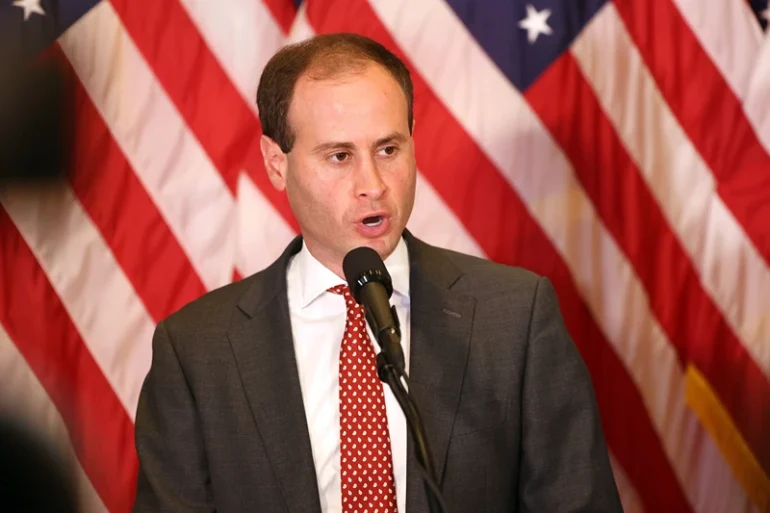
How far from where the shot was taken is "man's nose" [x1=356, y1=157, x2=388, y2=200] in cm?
187

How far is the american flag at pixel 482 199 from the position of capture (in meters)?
2.67

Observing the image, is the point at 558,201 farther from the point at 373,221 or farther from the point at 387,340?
the point at 387,340

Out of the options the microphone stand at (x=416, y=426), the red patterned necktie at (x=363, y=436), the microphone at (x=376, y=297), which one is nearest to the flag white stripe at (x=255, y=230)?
the red patterned necktie at (x=363, y=436)

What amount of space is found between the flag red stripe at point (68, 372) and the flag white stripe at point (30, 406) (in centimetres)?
2

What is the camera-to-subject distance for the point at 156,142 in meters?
2.72

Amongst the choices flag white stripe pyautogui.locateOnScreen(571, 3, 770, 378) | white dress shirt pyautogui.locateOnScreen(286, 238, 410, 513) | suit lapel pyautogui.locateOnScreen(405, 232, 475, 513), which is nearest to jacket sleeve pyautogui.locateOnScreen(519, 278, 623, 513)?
suit lapel pyautogui.locateOnScreen(405, 232, 475, 513)

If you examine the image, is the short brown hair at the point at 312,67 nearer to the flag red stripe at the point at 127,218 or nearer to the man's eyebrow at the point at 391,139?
the man's eyebrow at the point at 391,139

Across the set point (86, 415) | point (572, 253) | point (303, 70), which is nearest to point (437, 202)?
point (572, 253)

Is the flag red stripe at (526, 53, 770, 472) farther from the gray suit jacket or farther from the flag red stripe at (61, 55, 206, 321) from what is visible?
the flag red stripe at (61, 55, 206, 321)

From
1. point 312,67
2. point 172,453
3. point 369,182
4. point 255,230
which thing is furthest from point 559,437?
point 255,230

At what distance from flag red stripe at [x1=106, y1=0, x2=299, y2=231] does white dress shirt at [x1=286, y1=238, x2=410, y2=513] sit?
2.22 ft

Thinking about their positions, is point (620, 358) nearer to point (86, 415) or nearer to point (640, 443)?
point (640, 443)

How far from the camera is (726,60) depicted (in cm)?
266

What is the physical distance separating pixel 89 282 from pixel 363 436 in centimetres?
115
